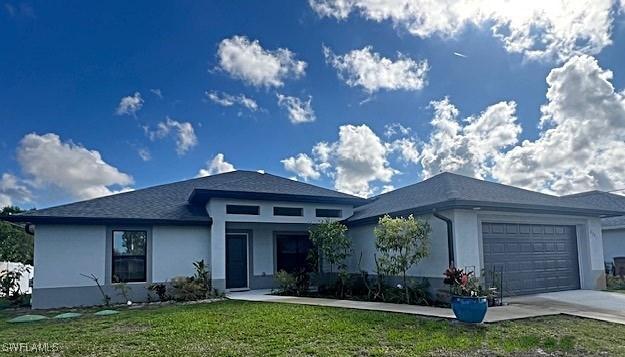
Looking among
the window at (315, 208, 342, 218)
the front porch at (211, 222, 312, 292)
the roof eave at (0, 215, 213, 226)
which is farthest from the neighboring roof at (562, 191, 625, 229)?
the roof eave at (0, 215, 213, 226)

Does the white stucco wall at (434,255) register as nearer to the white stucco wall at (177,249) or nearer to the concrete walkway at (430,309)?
the concrete walkway at (430,309)

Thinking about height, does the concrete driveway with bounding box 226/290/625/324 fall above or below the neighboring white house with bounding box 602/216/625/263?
below

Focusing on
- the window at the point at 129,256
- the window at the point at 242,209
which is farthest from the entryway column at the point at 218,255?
the window at the point at 129,256

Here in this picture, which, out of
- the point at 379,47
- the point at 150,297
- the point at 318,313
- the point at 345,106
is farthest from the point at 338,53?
the point at 150,297

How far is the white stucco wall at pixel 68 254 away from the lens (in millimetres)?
13430

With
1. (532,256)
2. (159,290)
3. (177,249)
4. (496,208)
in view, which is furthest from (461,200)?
(159,290)

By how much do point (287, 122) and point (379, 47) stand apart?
5551 mm

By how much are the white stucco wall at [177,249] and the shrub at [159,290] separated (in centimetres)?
25

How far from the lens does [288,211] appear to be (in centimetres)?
1677

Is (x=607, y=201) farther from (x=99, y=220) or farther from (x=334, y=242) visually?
Result: (x=99, y=220)

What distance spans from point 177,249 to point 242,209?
256cm

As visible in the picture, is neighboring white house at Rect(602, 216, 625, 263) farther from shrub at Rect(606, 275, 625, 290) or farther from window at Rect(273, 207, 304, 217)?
window at Rect(273, 207, 304, 217)

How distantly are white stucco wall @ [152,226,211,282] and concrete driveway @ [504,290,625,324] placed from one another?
31.7ft

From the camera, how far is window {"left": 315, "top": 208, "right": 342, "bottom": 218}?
17297 mm
